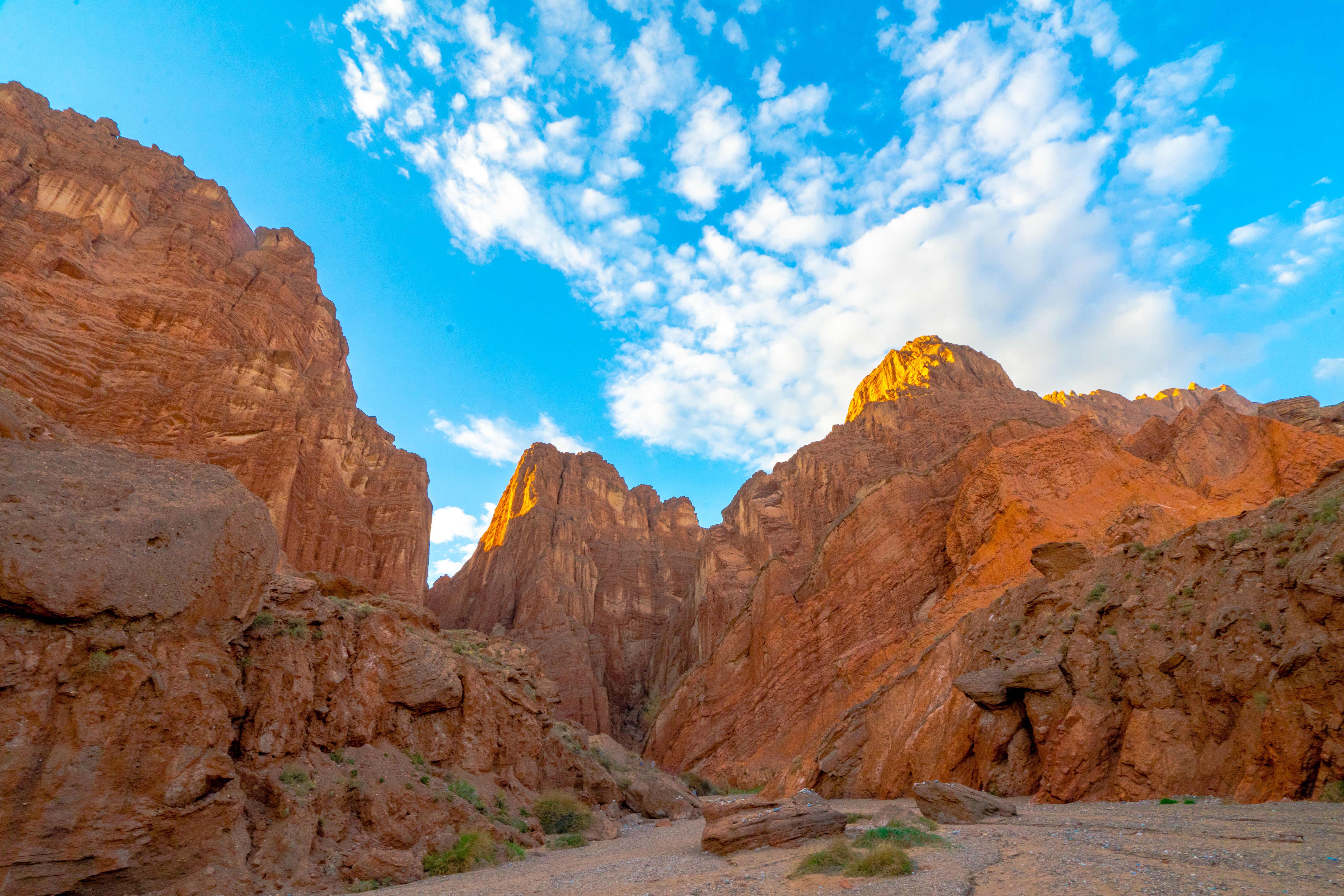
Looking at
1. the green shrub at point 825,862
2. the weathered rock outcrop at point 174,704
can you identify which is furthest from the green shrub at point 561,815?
the green shrub at point 825,862

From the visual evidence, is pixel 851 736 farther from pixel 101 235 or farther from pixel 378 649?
pixel 101 235

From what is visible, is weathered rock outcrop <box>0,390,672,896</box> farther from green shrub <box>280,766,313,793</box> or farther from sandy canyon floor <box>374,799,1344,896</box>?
sandy canyon floor <box>374,799,1344,896</box>

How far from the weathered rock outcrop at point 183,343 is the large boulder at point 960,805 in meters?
34.7

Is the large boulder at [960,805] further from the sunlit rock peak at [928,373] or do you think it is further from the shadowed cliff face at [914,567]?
the sunlit rock peak at [928,373]

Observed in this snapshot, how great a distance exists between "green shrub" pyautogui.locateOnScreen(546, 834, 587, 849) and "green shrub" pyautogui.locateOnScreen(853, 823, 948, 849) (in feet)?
37.4

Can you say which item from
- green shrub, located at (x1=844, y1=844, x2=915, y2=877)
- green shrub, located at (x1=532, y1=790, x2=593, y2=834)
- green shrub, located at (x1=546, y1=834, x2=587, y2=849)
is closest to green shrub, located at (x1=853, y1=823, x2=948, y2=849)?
green shrub, located at (x1=844, y1=844, x2=915, y2=877)

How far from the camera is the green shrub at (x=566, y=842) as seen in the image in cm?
1895

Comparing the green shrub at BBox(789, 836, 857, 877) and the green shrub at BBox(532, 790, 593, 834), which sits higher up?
the green shrub at BBox(789, 836, 857, 877)

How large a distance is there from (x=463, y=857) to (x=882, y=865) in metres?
11.0

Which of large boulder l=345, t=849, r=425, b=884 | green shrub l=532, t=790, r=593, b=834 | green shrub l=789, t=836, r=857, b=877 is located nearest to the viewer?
green shrub l=789, t=836, r=857, b=877

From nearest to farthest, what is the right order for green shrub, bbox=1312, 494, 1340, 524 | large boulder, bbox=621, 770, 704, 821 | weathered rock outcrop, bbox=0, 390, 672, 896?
weathered rock outcrop, bbox=0, 390, 672, 896 → green shrub, bbox=1312, 494, 1340, 524 → large boulder, bbox=621, 770, 704, 821

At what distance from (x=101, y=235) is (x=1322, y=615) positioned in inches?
2243

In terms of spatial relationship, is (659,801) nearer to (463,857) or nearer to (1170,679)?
(463,857)

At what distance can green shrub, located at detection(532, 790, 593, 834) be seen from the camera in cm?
2159
